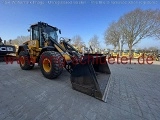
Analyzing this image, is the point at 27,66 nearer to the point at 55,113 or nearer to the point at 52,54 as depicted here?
the point at 52,54

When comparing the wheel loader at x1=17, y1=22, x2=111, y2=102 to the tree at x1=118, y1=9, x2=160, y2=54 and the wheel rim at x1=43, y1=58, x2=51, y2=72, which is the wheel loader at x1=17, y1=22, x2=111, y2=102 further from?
the tree at x1=118, y1=9, x2=160, y2=54

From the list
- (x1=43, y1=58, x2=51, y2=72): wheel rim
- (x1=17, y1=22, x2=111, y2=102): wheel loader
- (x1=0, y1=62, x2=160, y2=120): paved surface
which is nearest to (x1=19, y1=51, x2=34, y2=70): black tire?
(x1=17, y1=22, x2=111, y2=102): wheel loader

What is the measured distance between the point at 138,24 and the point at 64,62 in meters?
20.4

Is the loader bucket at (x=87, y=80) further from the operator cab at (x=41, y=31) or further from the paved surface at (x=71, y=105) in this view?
the operator cab at (x=41, y=31)

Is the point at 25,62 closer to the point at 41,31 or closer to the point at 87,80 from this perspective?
the point at 41,31

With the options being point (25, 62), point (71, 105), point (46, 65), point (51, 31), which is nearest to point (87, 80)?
point (71, 105)

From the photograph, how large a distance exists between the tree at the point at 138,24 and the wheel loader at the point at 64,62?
18632 mm

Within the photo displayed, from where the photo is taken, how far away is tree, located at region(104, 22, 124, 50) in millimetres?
26253

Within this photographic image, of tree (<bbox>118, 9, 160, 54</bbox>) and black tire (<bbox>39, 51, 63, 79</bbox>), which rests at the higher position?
tree (<bbox>118, 9, 160, 54</bbox>)

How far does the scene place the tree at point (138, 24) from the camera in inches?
795

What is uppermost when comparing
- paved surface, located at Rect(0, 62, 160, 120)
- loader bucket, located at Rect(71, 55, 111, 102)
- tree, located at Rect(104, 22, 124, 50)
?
tree, located at Rect(104, 22, 124, 50)

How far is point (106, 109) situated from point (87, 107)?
1.40 feet

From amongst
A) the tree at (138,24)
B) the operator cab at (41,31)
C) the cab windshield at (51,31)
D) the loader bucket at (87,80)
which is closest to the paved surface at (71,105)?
the loader bucket at (87,80)

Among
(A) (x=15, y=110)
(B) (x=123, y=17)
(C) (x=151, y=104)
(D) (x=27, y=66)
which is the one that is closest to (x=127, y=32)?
(B) (x=123, y=17)
